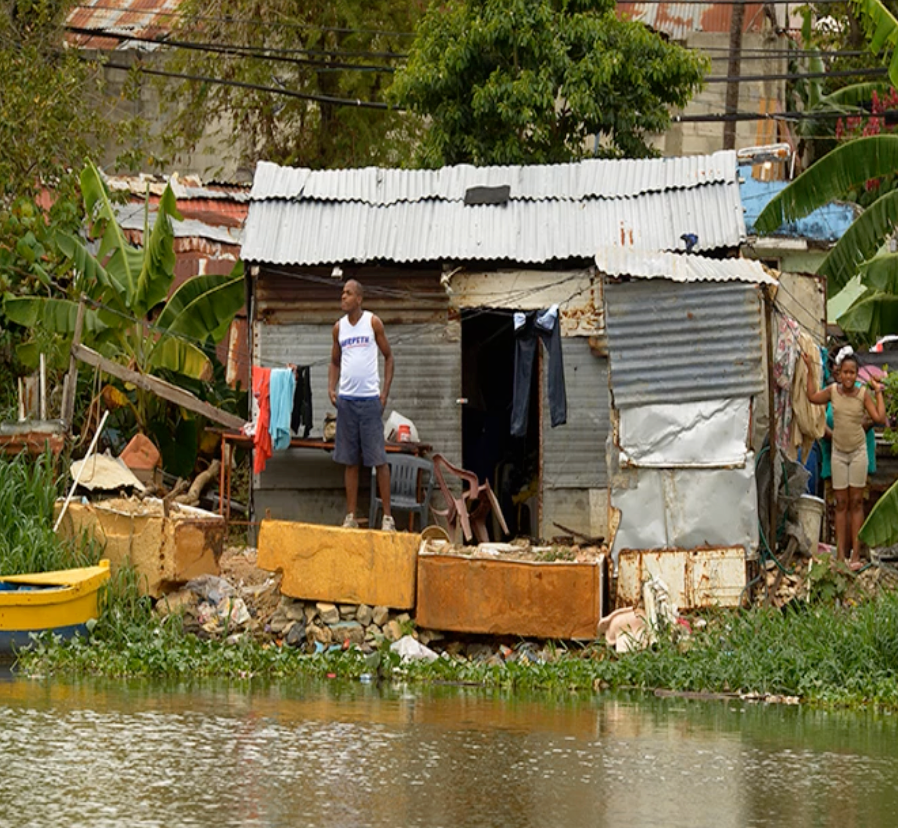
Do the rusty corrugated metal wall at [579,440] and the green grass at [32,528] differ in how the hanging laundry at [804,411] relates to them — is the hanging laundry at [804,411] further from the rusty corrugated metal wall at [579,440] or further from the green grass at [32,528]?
the green grass at [32,528]

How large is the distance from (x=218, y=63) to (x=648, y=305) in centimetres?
1669

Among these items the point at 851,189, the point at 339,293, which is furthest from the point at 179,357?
the point at 851,189

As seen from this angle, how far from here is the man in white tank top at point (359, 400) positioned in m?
14.4

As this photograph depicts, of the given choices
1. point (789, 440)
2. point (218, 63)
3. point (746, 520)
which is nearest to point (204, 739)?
point (746, 520)

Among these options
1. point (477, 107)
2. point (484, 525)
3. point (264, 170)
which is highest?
point (477, 107)

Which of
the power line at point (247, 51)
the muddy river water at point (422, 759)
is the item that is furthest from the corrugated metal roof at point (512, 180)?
the power line at point (247, 51)

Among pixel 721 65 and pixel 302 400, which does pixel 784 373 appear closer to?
pixel 302 400

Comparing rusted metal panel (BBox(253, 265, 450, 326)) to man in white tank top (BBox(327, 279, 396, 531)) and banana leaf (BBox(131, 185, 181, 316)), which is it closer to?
banana leaf (BBox(131, 185, 181, 316))

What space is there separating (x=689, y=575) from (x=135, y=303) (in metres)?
6.88

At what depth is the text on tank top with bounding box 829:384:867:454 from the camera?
15.9 m

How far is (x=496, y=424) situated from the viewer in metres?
18.5

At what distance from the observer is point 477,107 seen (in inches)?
854

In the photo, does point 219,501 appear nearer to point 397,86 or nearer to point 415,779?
point 397,86

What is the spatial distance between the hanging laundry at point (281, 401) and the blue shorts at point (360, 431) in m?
1.57
